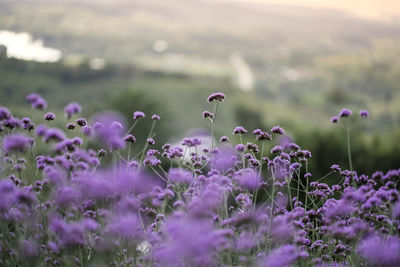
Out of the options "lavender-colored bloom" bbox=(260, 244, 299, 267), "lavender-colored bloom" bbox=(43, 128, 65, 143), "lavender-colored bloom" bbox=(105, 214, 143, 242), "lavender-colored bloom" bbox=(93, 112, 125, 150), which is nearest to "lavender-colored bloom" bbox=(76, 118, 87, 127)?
"lavender-colored bloom" bbox=(93, 112, 125, 150)

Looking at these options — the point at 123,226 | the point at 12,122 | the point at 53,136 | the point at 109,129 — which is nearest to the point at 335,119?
the point at 109,129

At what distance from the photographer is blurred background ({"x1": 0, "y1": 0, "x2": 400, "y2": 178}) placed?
249ft

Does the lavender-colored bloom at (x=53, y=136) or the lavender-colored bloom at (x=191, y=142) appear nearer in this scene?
the lavender-colored bloom at (x=53, y=136)

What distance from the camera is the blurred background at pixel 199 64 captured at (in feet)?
249

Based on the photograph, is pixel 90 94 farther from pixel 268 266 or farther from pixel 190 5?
pixel 190 5

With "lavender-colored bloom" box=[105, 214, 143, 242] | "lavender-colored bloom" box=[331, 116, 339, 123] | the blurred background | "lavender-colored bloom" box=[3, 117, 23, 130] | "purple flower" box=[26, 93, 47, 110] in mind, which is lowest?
"lavender-colored bloom" box=[105, 214, 143, 242]

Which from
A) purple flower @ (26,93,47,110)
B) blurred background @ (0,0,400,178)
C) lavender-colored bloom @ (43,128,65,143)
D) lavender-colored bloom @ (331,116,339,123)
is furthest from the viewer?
blurred background @ (0,0,400,178)

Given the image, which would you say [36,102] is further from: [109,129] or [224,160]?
[224,160]

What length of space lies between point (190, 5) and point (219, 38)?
31.1 metres

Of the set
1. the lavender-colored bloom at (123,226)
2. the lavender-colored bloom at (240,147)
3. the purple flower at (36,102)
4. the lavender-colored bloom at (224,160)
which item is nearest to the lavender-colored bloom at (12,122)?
the purple flower at (36,102)

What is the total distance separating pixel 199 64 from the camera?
408 ft

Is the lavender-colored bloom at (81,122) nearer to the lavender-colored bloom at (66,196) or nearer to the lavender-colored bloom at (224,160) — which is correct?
the lavender-colored bloom at (66,196)

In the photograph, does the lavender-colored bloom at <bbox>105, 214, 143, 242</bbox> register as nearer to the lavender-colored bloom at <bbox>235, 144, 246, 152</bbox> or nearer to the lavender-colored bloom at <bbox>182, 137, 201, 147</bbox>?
the lavender-colored bloom at <bbox>182, 137, 201, 147</bbox>

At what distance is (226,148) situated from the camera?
3.90m
